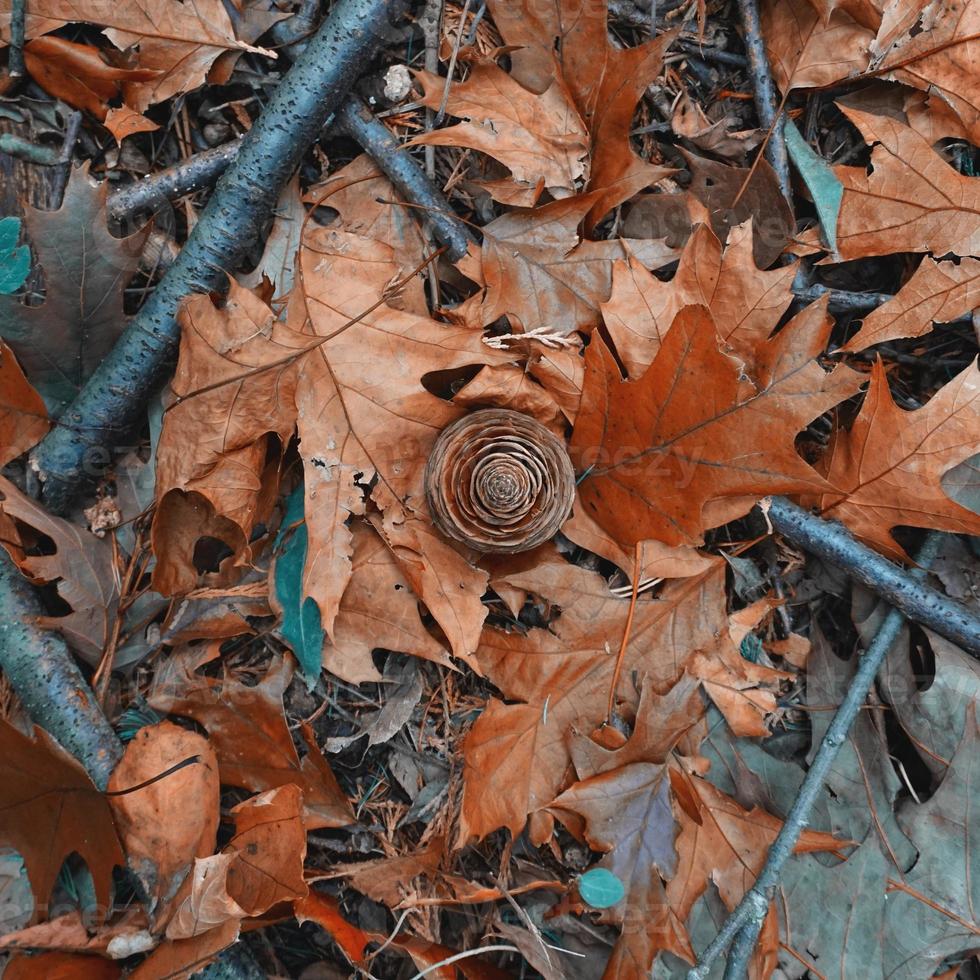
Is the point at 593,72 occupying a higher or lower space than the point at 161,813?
higher

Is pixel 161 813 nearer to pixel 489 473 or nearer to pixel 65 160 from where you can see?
pixel 489 473

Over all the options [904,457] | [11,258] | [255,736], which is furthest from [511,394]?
[11,258]

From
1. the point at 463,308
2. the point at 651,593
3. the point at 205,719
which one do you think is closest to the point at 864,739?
the point at 651,593

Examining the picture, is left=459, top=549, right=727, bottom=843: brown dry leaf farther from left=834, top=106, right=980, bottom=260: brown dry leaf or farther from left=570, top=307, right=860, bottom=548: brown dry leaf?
left=834, top=106, right=980, bottom=260: brown dry leaf

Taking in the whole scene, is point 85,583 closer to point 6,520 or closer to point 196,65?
point 6,520

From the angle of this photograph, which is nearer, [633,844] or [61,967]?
[61,967]
